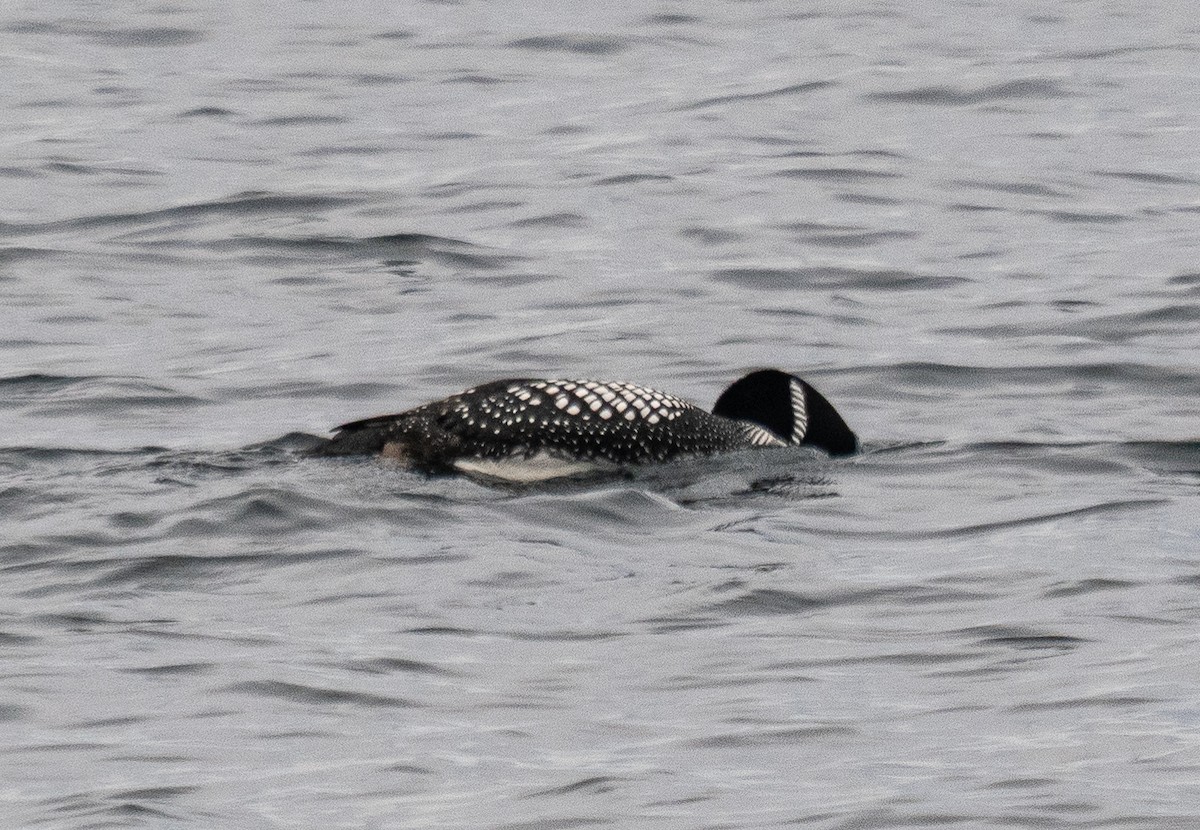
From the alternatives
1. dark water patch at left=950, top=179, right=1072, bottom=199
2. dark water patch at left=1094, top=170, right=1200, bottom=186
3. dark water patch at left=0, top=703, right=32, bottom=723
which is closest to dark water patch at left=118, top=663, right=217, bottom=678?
dark water patch at left=0, top=703, right=32, bottom=723

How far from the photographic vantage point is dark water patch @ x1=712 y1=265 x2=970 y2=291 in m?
11.8

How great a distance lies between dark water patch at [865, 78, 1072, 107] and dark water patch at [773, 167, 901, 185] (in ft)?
6.63

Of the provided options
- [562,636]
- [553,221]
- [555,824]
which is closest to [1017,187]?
[553,221]

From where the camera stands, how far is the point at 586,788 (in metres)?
5.10

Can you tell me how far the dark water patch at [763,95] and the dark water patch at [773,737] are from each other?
10903 millimetres

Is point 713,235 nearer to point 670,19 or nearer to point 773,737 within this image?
point 670,19

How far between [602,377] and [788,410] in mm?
1499

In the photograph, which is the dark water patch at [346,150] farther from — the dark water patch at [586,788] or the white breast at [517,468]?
the dark water patch at [586,788]

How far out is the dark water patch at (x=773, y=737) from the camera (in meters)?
5.39

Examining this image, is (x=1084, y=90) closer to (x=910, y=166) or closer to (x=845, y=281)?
(x=910, y=166)

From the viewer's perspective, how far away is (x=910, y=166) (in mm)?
14500

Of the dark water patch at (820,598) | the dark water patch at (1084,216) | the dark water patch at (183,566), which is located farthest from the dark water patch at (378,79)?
the dark water patch at (820,598)

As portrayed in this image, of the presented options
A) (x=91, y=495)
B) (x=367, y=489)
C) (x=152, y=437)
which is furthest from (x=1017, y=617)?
(x=152, y=437)

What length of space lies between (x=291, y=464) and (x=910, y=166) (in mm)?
6976
